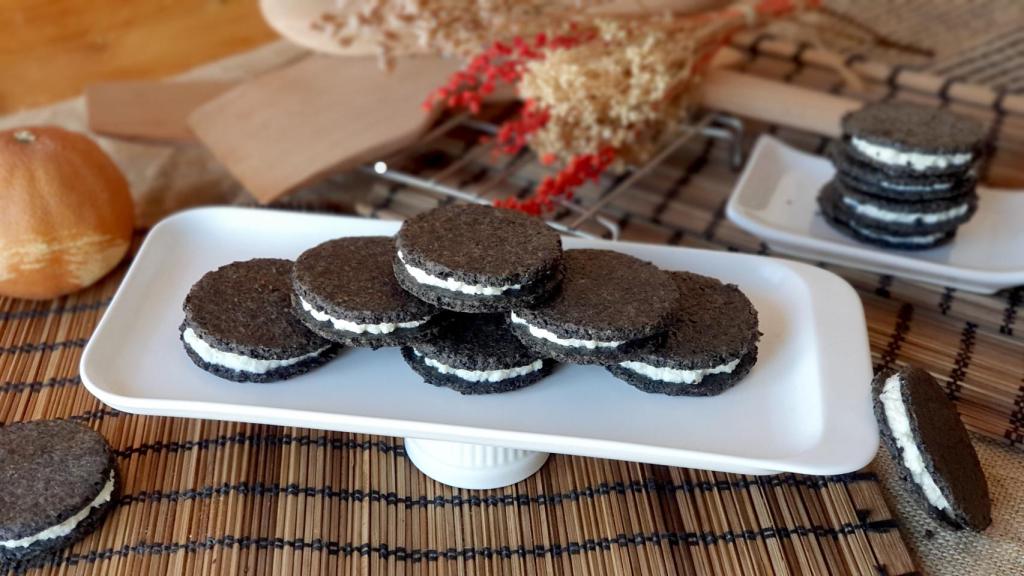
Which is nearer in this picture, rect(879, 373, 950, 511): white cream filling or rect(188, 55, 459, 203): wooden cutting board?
rect(879, 373, 950, 511): white cream filling

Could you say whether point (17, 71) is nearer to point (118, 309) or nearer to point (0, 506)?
point (118, 309)

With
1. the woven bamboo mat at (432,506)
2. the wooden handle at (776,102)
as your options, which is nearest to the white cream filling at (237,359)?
the woven bamboo mat at (432,506)

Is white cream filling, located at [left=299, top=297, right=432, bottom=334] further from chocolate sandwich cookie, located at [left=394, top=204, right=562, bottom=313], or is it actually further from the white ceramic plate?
the white ceramic plate

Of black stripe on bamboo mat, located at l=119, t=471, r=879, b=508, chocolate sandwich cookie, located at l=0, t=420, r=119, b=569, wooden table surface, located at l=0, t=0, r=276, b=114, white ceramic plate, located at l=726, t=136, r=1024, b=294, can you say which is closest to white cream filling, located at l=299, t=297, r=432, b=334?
black stripe on bamboo mat, located at l=119, t=471, r=879, b=508

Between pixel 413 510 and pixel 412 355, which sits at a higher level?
pixel 412 355

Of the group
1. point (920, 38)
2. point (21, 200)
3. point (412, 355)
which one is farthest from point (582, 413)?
point (920, 38)

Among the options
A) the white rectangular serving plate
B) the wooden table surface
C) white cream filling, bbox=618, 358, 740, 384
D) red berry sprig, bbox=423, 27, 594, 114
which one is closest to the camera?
the white rectangular serving plate

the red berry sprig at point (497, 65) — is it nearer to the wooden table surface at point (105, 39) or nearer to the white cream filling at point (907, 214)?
the white cream filling at point (907, 214)

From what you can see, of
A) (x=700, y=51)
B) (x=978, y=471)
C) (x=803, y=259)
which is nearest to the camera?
(x=978, y=471)
